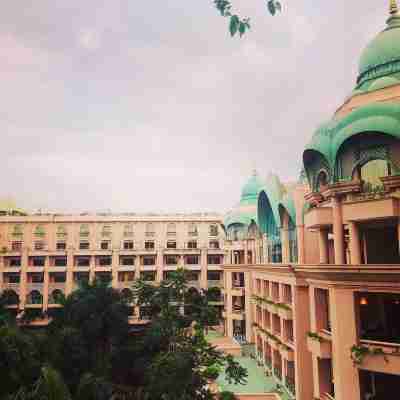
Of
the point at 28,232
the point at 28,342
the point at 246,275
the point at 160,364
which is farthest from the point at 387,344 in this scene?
the point at 28,232

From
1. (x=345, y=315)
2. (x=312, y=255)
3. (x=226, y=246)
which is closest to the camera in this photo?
(x=345, y=315)

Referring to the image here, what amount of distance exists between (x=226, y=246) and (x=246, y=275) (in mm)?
8170

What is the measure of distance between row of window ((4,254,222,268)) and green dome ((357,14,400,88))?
142 feet

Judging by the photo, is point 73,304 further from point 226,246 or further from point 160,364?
point 226,246

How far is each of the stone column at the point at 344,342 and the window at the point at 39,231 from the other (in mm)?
52068

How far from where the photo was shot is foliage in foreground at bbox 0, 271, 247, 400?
55.6ft

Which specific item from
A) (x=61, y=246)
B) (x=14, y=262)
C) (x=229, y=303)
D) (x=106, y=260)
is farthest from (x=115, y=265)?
(x=229, y=303)

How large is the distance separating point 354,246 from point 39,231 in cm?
5292

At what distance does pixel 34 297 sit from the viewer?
56.4 meters

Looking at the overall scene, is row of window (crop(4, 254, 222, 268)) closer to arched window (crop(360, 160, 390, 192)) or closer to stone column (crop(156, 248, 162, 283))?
stone column (crop(156, 248, 162, 283))

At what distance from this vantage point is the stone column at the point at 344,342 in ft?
55.6

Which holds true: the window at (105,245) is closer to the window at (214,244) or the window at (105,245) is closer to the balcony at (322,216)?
the window at (214,244)

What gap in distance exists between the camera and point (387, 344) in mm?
16328

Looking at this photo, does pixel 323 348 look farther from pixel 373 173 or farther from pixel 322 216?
pixel 373 173
